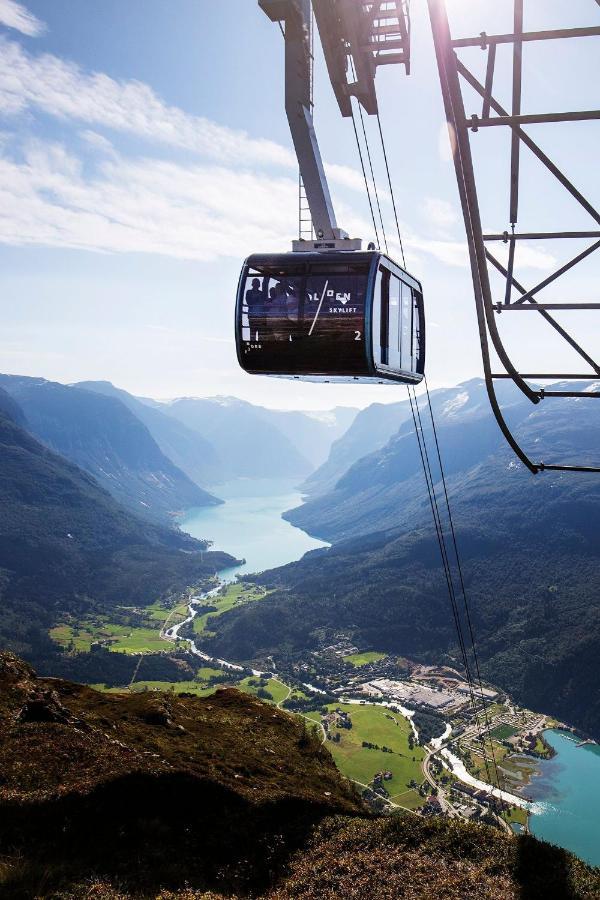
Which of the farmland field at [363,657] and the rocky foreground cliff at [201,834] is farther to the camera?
the farmland field at [363,657]

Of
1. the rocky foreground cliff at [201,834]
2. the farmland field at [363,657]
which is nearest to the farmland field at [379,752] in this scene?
the farmland field at [363,657]

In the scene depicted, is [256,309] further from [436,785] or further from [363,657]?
[363,657]

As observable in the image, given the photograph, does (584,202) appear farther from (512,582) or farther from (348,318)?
(512,582)

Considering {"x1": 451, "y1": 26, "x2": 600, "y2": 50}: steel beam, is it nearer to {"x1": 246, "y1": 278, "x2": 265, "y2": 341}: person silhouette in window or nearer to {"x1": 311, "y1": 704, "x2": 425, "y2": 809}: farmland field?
{"x1": 246, "y1": 278, "x2": 265, "y2": 341}: person silhouette in window

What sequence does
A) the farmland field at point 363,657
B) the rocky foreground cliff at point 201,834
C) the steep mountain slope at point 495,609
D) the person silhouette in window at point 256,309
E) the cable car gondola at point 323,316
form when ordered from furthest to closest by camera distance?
the farmland field at point 363,657, the steep mountain slope at point 495,609, the person silhouette in window at point 256,309, the cable car gondola at point 323,316, the rocky foreground cliff at point 201,834

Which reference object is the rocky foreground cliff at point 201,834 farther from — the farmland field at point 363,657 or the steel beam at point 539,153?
the farmland field at point 363,657

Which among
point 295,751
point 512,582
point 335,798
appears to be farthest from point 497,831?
point 512,582
